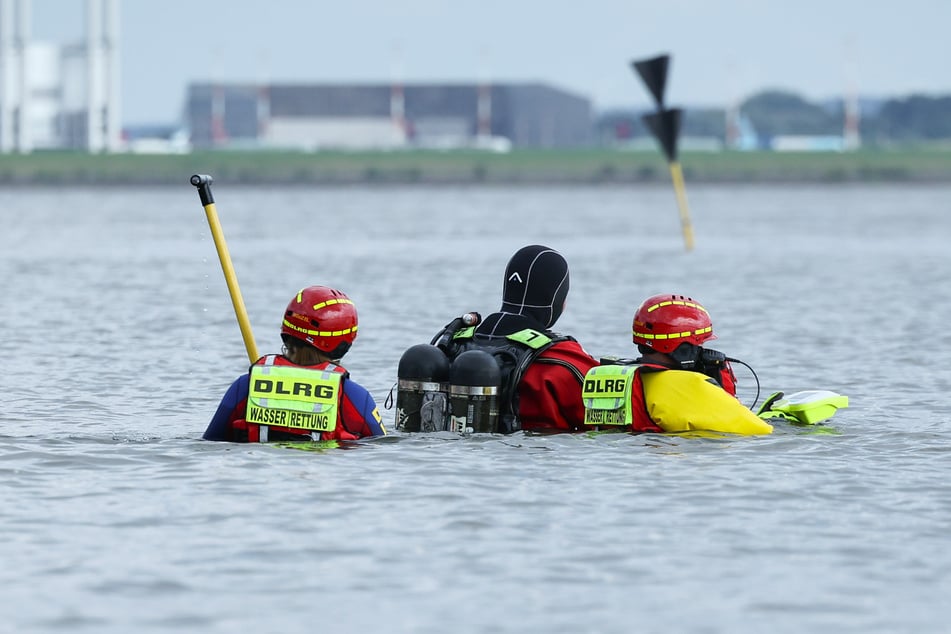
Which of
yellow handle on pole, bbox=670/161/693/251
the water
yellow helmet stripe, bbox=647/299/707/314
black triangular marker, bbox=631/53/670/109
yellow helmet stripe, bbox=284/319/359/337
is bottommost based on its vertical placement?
the water

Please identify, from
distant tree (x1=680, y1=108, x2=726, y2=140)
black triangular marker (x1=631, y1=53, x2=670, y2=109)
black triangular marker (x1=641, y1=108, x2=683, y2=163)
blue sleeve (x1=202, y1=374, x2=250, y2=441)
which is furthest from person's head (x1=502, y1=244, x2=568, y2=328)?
distant tree (x1=680, y1=108, x2=726, y2=140)

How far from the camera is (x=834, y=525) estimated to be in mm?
10391

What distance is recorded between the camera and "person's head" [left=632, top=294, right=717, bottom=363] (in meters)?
12.4

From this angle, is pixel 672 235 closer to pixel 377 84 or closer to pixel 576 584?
pixel 576 584

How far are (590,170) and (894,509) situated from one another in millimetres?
102788

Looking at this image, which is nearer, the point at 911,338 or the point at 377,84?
the point at 911,338

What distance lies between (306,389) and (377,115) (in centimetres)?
14453

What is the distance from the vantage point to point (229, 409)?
12.3 meters

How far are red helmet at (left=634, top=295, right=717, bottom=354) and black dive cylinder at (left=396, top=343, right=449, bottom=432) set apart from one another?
4.39 feet

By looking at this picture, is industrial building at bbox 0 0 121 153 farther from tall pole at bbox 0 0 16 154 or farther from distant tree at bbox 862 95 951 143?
distant tree at bbox 862 95 951 143

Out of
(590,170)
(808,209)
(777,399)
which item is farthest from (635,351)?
(590,170)

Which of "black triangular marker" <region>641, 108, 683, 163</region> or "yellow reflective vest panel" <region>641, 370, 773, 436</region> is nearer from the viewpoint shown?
"yellow reflective vest panel" <region>641, 370, 773, 436</region>

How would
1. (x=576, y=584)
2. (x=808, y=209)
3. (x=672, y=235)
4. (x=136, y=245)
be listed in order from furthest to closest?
(x=808, y=209) < (x=672, y=235) < (x=136, y=245) < (x=576, y=584)

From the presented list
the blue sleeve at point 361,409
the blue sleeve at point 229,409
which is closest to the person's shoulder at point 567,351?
the blue sleeve at point 361,409
